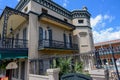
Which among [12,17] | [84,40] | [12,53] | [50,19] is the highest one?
[12,17]

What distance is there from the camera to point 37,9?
14.8m

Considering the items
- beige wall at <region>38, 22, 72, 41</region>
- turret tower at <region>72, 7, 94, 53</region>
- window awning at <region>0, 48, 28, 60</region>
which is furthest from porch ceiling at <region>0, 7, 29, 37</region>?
turret tower at <region>72, 7, 94, 53</region>

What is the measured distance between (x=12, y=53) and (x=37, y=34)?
4.01 meters

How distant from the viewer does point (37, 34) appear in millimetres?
13938

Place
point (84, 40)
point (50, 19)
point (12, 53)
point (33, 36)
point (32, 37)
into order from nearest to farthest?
point (12, 53) → point (32, 37) → point (33, 36) → point (50, 19) → point (84, 40)

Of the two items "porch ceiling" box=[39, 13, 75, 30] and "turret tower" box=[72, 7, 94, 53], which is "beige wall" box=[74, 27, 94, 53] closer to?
"turret tower" box=[72, 7, 94, 53]

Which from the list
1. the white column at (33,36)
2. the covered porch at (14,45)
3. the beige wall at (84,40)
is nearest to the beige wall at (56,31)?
the white column at (33,36)

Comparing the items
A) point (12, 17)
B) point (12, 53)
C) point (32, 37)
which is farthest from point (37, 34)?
point (12, 53)

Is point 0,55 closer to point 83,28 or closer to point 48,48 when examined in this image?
point 48,48

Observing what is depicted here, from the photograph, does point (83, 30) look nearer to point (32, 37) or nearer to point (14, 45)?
point (32, 37)

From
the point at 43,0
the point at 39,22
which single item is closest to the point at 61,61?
the point at 39,22

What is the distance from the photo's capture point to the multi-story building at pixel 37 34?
12.0 m

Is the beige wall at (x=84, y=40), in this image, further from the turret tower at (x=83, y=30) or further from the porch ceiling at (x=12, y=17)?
the porch ceiling at (x=12, y=17)

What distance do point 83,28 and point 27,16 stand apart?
9.89 m
